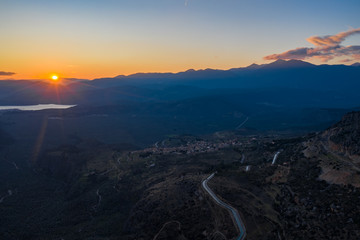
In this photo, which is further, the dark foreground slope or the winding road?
the dark foreground slope

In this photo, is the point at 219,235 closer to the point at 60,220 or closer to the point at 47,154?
the point at 60,220

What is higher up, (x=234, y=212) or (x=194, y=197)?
(x=234, y=212)

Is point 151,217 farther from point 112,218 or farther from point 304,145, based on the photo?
point 304,145

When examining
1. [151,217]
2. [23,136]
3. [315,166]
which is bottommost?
[23,136]

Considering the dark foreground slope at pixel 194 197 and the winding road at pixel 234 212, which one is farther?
the dark foreground slope at pixel 194 197

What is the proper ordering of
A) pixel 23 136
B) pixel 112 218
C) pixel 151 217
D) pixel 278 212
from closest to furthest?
pixel 278 212
pixel 151 217
pixel 112 218
pixel 23 136

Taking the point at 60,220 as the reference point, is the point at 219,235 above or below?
above

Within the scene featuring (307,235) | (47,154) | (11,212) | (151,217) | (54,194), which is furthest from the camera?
(47,154)

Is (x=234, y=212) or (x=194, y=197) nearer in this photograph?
(x=234, y=212)

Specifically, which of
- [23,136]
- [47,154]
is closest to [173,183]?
[47,154]

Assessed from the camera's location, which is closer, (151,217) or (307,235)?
(307,235)
